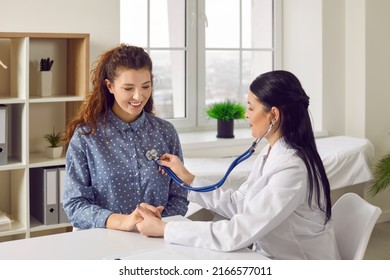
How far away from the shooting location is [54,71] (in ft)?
11.1

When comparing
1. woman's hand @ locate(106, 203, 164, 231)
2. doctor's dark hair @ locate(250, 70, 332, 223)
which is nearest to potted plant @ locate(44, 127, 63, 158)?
woman's hand @ locate(106, 203, 164, 231)

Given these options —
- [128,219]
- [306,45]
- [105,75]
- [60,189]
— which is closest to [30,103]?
[60,189]

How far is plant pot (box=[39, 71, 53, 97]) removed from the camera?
3.21m

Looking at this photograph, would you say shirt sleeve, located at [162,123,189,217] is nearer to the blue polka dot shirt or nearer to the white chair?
the blue polka dot shirt

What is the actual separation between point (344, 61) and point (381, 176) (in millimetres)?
861

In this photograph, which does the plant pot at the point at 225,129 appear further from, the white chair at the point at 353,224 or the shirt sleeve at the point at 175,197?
the white chair at the point at 353,224

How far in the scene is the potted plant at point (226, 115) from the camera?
4102mm

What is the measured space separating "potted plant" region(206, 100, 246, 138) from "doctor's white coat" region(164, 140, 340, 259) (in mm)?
2042

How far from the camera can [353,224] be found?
2072 millimetres

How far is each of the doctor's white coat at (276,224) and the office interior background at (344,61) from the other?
8.16 ft

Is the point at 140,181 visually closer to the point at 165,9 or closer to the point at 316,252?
the point at 316,252


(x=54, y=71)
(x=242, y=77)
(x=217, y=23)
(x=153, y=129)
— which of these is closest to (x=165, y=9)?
(x=217, y=23)

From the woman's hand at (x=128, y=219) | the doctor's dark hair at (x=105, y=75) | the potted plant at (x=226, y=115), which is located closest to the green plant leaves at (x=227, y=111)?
the potted plant at (x=226, y=115)

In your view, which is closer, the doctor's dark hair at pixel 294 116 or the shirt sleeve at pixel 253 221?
the shirt sleeve at pixel 253 221
